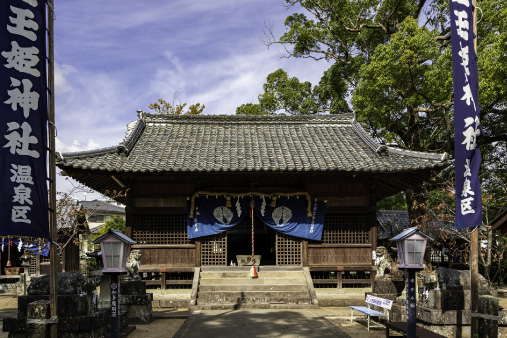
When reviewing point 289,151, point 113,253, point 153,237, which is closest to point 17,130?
point 113,253

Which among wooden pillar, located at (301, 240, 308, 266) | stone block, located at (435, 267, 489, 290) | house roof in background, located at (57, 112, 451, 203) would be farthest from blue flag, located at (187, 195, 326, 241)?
stone block, located at (435, 267, 489, 290)

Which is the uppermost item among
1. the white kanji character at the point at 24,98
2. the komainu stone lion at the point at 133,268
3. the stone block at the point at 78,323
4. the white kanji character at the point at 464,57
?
the white kanji character at the point at 464,57

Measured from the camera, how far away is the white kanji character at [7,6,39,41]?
21.5 ft

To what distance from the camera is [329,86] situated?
2620 centimetres

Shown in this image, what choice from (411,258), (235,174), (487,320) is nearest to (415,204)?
(235,174)

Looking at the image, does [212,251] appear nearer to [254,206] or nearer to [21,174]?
[254,206]

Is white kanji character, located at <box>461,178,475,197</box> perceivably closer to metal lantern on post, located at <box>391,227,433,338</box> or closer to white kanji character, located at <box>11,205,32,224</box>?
metal lantern on post, located at <box>391,227,433,338</box>

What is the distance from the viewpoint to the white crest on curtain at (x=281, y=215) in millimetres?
15602

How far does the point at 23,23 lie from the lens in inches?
261

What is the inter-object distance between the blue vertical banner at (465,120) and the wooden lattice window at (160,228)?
10158 mm

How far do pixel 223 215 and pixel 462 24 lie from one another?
1001 cm

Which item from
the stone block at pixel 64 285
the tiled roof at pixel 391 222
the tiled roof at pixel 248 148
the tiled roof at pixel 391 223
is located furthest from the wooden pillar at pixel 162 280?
the tiled roof at pixel 391 222

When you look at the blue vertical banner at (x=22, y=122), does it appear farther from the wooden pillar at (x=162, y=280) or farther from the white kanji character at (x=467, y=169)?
the wooden pillar at (x=162, y=280)

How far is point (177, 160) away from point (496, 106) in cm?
1505
